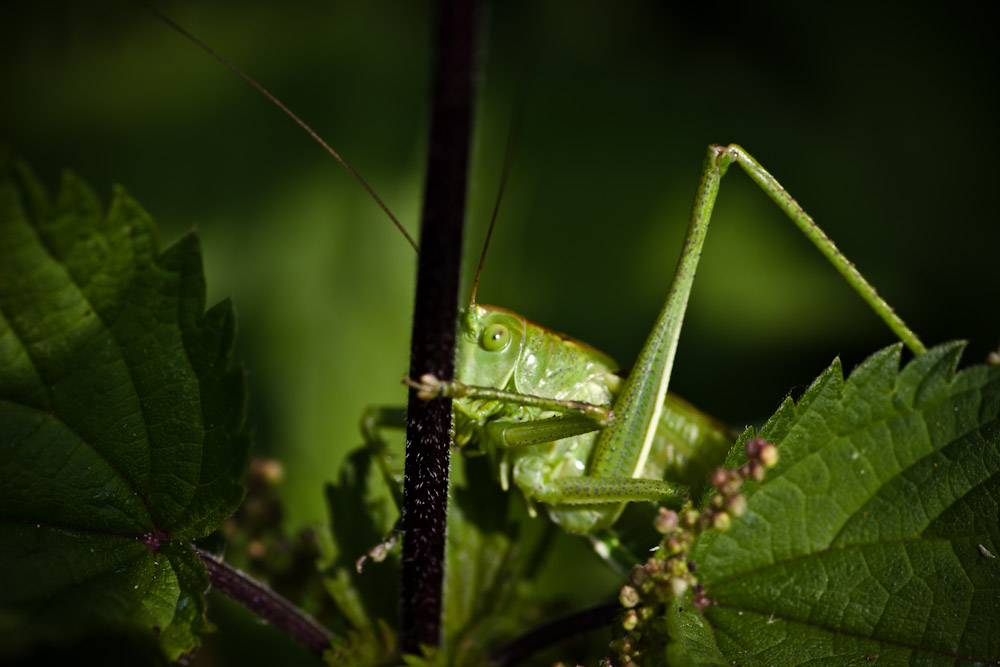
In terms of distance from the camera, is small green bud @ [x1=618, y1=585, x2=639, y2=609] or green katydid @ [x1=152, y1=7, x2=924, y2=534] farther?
green katydid @ [x1=152, y1=7, x2=924, y2=534]

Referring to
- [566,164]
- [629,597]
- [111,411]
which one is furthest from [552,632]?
[566,164]

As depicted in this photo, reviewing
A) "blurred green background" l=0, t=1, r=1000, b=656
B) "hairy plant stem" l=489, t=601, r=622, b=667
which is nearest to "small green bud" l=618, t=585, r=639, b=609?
"hairy plant stem" l=489, t=601, r=622, b=667

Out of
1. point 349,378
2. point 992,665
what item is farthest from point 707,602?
point 349,378

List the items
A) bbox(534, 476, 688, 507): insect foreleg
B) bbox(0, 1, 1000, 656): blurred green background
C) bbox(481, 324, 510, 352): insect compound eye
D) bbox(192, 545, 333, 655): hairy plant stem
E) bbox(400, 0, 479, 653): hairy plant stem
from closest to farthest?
bbox(400, 0, 479, 653): hairy plant stem < bbox(192, 545, 333, 655): hairy plant stem < bbox(534, 476, 688, 507): insect foreleg < bbox(481, 324, 510, 352): insect compound eye < bbox(0, 1, 1000, 656): blurred green background

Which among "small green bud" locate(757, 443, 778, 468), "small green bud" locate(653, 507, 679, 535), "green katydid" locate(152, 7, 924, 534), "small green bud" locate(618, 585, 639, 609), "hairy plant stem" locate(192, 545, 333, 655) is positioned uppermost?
"green katydid" locate(152, 7, 924, 534)

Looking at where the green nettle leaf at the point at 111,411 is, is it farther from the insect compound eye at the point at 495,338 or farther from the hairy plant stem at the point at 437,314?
the insect compound eye at the point at 495,338

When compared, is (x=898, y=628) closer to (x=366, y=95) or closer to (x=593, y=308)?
(x=593, y=308)

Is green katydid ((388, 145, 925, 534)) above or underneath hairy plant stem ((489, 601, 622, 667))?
above

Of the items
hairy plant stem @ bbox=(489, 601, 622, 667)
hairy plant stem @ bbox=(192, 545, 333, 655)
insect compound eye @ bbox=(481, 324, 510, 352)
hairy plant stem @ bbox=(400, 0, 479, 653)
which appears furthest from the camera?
insect compound eye @ bbox=(481, 324, 510, 352)

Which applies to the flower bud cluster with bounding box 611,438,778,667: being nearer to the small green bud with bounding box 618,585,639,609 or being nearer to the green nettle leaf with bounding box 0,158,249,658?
the small green bud with bounding box 618,585,639,609
